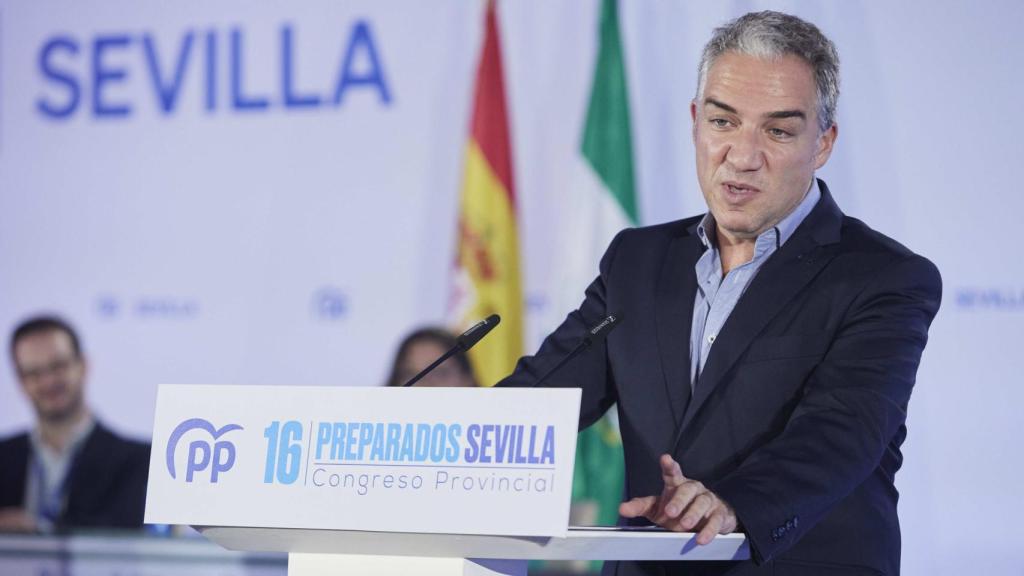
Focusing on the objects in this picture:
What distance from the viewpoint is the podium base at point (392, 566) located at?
5.44 feet

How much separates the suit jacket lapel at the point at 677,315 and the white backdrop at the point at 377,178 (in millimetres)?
3065

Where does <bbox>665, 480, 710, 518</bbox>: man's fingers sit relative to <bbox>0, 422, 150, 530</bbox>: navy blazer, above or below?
above

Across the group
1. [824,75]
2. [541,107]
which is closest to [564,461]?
[824,75]

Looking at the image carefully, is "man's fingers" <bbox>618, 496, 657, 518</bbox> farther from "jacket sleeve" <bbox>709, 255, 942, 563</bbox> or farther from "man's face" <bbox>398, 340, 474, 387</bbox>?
"man's face" <bbox>398, 340, 474, 387</bbox>

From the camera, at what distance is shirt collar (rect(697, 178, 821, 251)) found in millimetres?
2205

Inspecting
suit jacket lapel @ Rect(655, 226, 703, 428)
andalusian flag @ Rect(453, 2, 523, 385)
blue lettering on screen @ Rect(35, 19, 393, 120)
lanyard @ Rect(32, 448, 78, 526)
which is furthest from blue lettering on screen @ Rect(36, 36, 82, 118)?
suit jacket lapel @ Rect(655, 226, 703, 428)

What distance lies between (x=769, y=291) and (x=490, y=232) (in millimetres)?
3479

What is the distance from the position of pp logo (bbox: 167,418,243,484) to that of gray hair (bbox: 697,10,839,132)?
1116 mm

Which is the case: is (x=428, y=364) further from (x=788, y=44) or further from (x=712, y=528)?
(x=712, y=528)

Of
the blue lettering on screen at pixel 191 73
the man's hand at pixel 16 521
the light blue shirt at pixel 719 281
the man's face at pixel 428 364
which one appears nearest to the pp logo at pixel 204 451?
the light blue shirt at pixel 719 281

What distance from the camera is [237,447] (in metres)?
1.68

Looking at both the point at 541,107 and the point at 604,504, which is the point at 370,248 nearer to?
the point at 541,107

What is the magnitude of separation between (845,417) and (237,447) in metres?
0.89

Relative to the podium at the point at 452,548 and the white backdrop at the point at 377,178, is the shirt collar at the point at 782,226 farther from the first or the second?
the white backdrop at the point at 377,178
